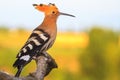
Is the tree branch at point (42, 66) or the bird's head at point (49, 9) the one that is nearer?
the bird's head at point (49, 9)

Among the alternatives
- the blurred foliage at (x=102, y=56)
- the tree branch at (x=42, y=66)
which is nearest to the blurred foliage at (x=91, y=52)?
the blurred foliage at (x=102, y=56)

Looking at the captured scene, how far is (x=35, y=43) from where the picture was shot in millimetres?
4855

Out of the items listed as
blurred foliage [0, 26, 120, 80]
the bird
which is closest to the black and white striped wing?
the bird

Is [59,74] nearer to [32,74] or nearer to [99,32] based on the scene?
[99,32]

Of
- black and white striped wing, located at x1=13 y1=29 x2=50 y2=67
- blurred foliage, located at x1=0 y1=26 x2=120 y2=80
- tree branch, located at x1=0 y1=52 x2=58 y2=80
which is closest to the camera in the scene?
black and white striped wing, located at x1=13 y1=29 x2=50 y2=67

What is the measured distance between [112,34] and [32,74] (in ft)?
52.7

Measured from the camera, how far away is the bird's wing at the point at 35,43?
477 cm

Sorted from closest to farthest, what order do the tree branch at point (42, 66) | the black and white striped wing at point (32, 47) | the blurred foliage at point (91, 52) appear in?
the black and white striped wing at point (32, 47), the tree branch at point (42, 66), the blurred foliage at point (91, 52)

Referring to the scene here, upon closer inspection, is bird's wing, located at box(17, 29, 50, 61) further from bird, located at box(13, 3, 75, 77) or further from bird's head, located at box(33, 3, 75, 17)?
bird's head, located at box(33, 3, 75, 17)

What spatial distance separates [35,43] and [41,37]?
8 cm

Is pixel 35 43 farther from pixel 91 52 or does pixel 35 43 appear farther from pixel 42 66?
pixel 91 52

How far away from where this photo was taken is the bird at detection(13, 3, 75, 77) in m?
4.73

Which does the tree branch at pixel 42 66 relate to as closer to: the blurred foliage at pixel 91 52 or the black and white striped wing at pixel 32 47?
the black and white striped wing at pixel 32 47

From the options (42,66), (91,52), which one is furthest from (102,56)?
(42,66)
